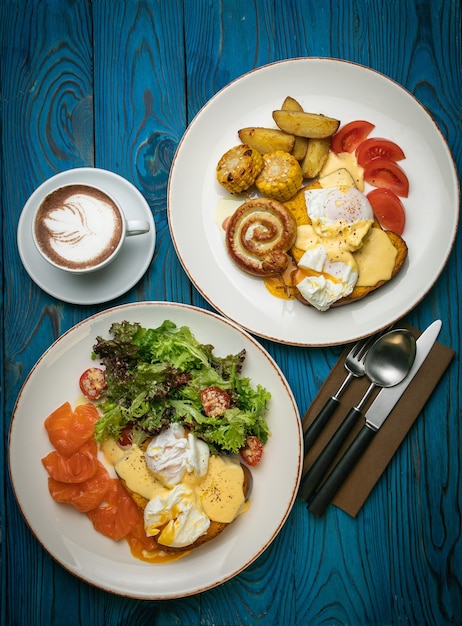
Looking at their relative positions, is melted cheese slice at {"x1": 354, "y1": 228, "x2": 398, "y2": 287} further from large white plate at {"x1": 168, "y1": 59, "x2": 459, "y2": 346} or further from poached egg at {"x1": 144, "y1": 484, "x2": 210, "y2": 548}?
poached egg at {"x1": 144, "y1": 484, "x2": 210, "y2": 548}

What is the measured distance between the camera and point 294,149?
2.66m

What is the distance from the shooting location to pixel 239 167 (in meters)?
2.60

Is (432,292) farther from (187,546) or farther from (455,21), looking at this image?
(187,546)

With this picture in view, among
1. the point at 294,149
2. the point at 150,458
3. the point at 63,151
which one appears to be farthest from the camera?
the point at 63,151

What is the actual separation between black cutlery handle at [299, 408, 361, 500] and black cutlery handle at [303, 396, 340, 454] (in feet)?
0.21

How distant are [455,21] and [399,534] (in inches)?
93.4

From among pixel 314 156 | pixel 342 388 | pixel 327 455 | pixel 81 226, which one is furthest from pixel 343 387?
pixel 81 226

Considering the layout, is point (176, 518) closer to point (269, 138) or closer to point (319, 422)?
point (319, 422)

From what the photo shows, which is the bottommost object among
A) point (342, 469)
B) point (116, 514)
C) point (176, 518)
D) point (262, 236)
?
point (116, 514)

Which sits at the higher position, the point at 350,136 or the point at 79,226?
the point at 350,136

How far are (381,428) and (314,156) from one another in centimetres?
123

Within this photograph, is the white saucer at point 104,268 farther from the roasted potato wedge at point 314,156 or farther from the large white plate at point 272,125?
the roasted potato wedge at point 314,156

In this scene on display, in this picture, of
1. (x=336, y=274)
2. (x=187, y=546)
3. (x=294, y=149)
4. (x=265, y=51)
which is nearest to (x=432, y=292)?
(x=336, y=274)

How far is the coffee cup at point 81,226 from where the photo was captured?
8.34 feet
